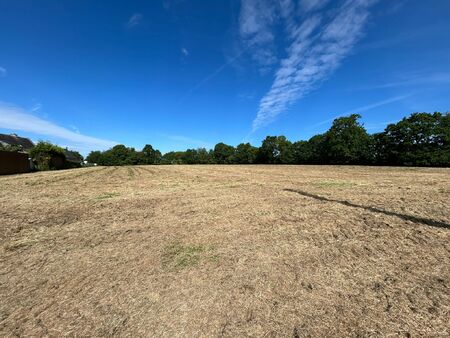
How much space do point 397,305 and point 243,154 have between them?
284 feet

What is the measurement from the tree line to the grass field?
42121 mm

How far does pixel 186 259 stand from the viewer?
153 inches

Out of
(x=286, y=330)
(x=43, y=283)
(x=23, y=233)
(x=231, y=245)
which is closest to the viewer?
(x=286, y=330)

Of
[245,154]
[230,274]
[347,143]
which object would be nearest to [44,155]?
[230,274]

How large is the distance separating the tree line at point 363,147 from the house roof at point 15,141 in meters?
38.4

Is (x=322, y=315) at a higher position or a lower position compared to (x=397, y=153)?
lower

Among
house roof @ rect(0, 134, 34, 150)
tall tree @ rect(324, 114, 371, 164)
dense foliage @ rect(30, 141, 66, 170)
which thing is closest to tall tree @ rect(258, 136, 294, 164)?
tall tree @ rect(324, 114, 371, 164)

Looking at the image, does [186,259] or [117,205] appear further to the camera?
[117,205]

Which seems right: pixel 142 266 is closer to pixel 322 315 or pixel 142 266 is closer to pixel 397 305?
pixel 322 315

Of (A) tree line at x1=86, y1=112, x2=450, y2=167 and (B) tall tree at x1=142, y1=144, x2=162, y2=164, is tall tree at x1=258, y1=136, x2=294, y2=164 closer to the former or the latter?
(A) tree line at x1=86, y1=112, x2=450, y2=167

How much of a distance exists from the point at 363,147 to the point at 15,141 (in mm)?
75988

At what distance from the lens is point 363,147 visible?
4975cm

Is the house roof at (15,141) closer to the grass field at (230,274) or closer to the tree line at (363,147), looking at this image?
the tree line at (363,147)

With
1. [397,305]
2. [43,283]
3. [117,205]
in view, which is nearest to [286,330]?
[397,305]
